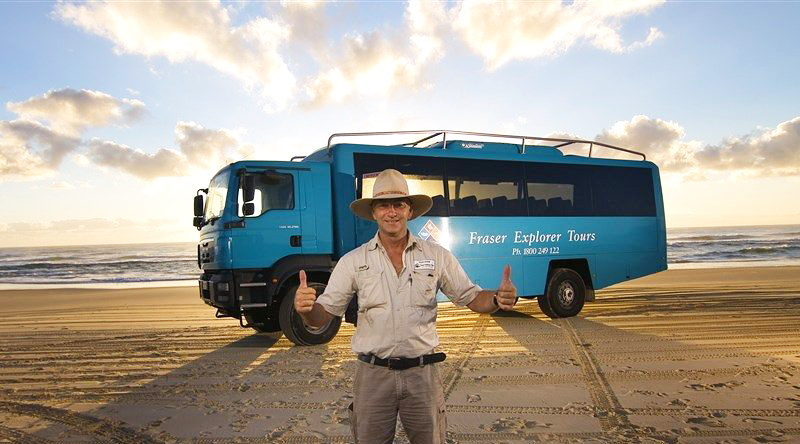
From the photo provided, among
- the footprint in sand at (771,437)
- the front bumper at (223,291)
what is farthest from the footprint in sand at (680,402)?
the front bumper at (223,291)

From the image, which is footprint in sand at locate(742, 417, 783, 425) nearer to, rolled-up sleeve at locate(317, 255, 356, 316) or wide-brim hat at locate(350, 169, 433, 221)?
wide-brim hat at locate(350, 169, 433, 221)

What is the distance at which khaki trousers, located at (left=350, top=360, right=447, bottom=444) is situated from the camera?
2.71 metres

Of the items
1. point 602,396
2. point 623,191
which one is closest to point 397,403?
point 602,396

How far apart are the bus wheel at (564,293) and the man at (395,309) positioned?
28.0 feet

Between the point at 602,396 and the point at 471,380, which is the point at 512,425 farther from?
the point at 471,380

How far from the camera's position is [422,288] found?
284 centimetres

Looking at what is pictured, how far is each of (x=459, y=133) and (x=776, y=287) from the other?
11.8m

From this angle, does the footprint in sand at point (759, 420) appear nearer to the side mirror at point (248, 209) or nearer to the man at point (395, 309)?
the man at point (395, 309)

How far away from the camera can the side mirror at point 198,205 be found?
9609 millimetres

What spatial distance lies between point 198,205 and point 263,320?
2333mm

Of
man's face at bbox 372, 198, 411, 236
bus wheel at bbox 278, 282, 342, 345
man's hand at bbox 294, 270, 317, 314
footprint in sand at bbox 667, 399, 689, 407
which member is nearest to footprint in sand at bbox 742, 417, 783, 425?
footprint in sand at bbox 667, 399, 689, 407

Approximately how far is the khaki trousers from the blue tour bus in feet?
19.0

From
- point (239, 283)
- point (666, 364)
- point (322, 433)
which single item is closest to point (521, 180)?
point (666, 364)

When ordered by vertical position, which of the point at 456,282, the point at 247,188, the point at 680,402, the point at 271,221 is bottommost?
the point at 680,402
